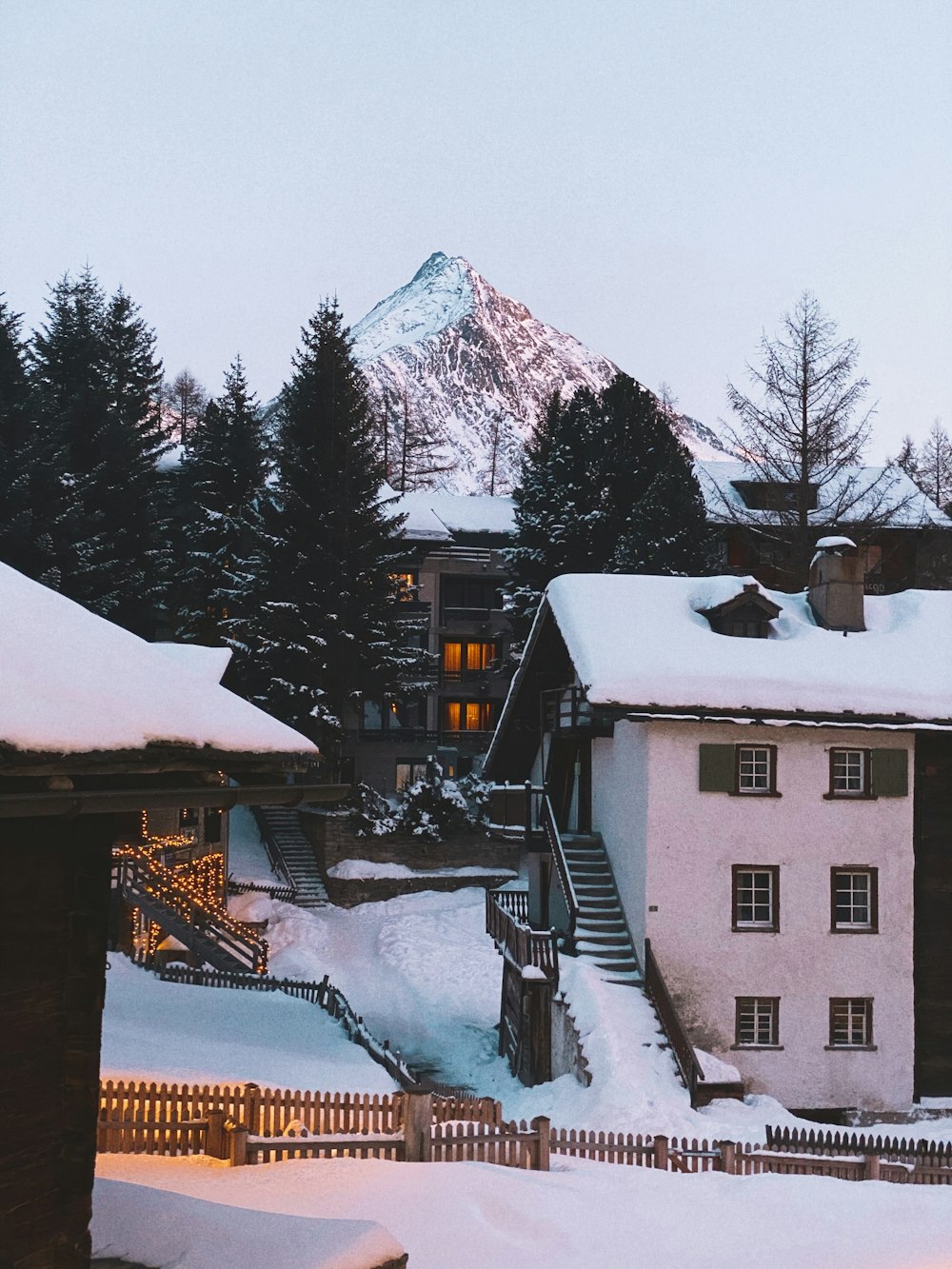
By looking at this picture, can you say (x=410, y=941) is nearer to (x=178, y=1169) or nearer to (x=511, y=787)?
(x=511, y=787)

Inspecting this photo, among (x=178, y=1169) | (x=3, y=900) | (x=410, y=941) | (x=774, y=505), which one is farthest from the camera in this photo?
(x=774, y=505)

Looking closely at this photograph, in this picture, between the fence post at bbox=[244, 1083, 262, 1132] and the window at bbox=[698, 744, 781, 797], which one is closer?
the fence post at bbox=[244, 1083, 262, 1132]

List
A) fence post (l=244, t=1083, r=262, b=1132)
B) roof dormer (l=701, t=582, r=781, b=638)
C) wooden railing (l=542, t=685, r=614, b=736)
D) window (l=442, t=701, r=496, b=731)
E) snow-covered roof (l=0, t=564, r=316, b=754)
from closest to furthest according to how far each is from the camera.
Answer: snow-covered roof (l=0, t=564, r=316, b=754) → fence post (l=244, t=1083, r=262, b=1132) → roof dormer (l=701, t=582, r=781, b=638) → wooden railing (l=542, t=685, r=614, b=736) → window (l=442, t=701, r=496, b=731)

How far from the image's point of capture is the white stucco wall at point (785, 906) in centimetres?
2422

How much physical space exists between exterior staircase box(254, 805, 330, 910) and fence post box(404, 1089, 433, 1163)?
2368cm

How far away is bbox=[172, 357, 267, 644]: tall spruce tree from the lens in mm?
49500

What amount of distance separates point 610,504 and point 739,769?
85.7ft

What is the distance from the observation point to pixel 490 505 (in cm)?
6116

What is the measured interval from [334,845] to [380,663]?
7.17 m

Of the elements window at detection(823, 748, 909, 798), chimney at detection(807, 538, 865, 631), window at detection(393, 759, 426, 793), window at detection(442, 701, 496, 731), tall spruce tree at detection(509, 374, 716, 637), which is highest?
tall spruce tree at detection(509, 374, 716, 637)

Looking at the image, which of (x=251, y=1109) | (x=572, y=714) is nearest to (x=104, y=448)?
(x=572, y=714)

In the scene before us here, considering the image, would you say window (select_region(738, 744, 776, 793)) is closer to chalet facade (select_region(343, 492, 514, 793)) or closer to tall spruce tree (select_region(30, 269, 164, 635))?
tall spruce tree (select_region(30, 269, 164, 635))

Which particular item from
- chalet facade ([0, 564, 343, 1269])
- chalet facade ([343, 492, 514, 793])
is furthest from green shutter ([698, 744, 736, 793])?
chalet facade ([343, 492, 514, 793])

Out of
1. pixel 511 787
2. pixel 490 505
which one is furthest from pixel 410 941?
pixel 490 505
